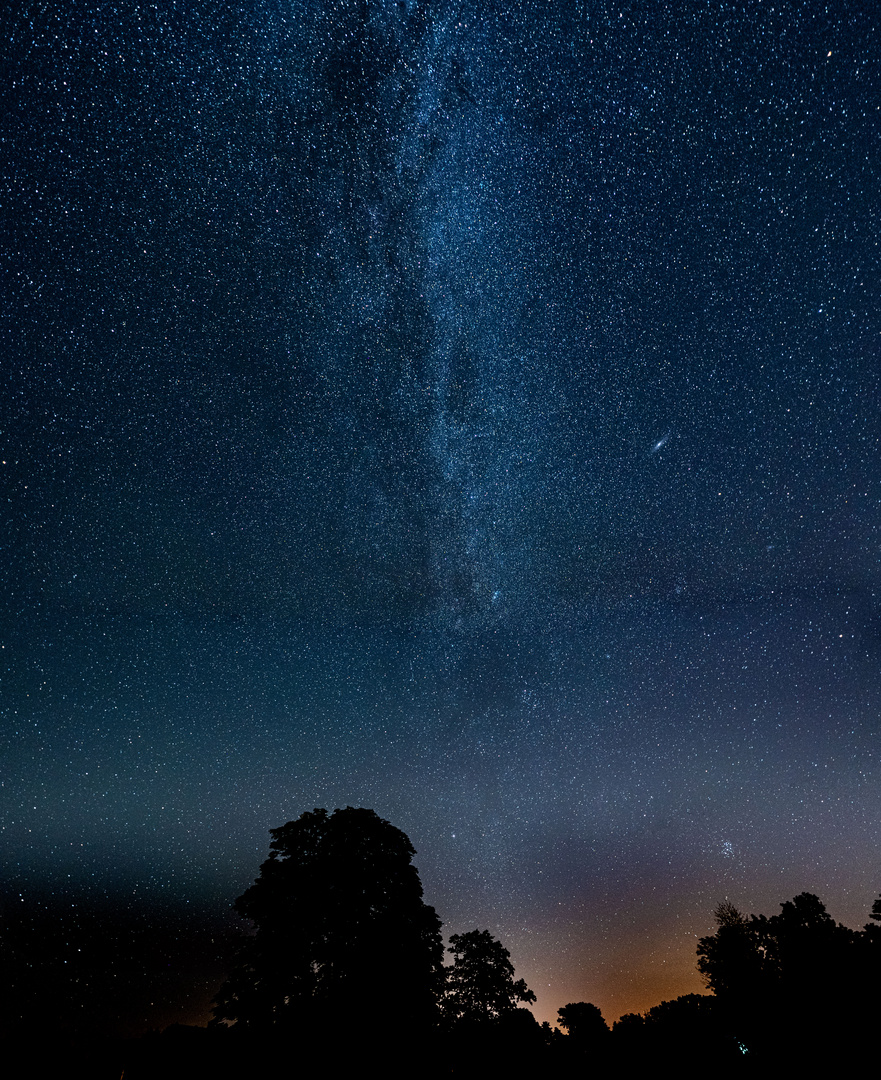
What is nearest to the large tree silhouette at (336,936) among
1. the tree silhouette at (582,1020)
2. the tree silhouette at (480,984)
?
the tree silhouette at (480,984)

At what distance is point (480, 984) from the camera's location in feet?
65.0

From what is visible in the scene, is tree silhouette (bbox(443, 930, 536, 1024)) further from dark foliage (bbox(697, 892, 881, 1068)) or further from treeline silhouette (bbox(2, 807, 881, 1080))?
dark foliage (bbox(697, 892, 881, 1068))

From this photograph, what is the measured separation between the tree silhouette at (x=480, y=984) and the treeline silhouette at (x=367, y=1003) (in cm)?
5

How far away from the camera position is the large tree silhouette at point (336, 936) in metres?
12.5

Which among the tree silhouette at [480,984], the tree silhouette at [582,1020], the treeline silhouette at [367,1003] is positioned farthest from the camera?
the tree silhouette at [582,1020]

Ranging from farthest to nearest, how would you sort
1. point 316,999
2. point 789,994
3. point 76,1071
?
point 789,994 → point 316,999 → point 76,1071

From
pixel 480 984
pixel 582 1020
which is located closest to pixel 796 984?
pixel 480 984

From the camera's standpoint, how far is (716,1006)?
34.4 m

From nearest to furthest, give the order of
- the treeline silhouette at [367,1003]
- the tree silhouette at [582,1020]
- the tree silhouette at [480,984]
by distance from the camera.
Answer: the treeline silhouette at [367,1003] < the tree silhouette at [480,984] < the tree silhouette at [582,1020]

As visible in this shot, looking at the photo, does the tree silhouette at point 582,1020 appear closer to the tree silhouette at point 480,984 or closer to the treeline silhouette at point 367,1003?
the treeline silhouette at point 367,1003

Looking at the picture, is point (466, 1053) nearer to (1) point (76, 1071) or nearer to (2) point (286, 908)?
(2) point (286, 908)

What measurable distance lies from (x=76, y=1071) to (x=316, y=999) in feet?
18.4

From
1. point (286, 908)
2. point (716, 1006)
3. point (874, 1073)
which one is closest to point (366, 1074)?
point (286, 908)

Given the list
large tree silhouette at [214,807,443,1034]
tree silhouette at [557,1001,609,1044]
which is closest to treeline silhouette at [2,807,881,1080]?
large tree silhouette at [214,807,443,1034]
